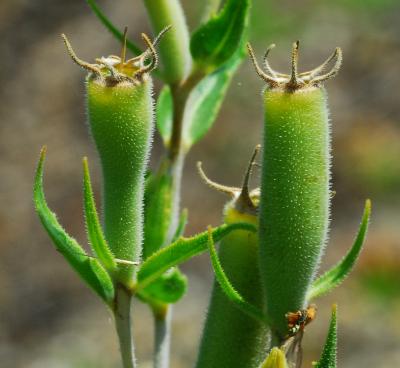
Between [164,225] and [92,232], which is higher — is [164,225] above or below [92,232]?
below

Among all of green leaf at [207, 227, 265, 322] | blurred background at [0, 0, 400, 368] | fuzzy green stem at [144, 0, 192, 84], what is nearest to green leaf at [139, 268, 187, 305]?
green leaf at [207, 227, 265, 322]

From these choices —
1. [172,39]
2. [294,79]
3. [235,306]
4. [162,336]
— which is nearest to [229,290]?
[235,306]

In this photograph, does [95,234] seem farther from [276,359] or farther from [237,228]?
[276,359]

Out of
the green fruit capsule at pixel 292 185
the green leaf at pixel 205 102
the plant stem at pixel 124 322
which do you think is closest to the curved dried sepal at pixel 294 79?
the green fruit capsule at pixel 292 185

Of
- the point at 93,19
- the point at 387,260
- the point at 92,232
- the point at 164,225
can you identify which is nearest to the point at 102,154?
the point at 92,232

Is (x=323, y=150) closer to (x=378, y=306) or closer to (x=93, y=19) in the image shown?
(x=378, y=306)

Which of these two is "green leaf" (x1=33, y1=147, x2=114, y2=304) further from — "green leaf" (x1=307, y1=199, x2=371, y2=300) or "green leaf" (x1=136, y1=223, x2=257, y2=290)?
"green leaf" (x1=307, y1=199, x2=371, y2=300)
